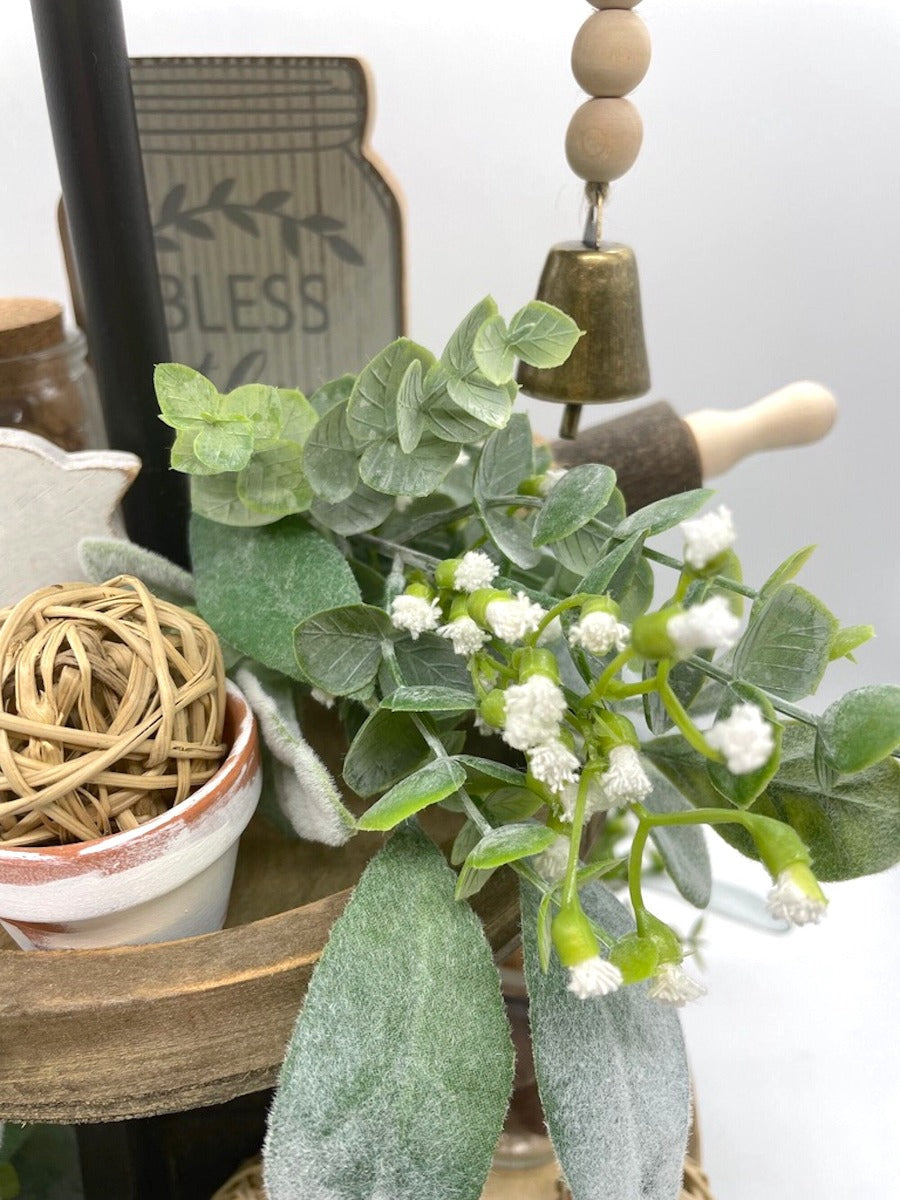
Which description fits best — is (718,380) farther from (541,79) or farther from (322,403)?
(322,403)

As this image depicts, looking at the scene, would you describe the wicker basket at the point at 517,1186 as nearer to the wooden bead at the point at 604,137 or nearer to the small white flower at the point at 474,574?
the small white flower at the point at 474,574

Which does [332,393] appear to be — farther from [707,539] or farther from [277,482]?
[707,539]

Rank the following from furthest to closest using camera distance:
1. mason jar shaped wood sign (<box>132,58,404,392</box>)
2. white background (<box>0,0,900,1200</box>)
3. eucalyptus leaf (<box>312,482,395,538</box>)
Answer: white background (<box>0,0,900,1200</box>)
mason jar shaped wood sign (<box>132,58,404,392</box>)
eucalyptus leaf (<box>312,482,395,538</box>)

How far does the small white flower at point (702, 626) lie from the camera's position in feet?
0.65

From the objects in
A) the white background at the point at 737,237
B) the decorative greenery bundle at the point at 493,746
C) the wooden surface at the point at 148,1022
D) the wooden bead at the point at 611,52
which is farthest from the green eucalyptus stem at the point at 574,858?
the white background at the point at 737,237

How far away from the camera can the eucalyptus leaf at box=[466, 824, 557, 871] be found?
267 mm

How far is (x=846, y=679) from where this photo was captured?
81 centimetres

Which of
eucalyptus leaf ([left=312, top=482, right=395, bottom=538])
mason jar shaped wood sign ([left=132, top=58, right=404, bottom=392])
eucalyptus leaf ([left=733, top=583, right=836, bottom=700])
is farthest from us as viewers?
mason jar shaped wood sign ([left=132, top=58, right=404, bottom=392])

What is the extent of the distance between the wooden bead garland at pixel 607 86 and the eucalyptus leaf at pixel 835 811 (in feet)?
0.94

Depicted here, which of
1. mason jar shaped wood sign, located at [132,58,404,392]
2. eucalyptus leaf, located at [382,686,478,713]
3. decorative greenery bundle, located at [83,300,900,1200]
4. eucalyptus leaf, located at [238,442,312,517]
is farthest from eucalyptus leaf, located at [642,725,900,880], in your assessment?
mason jar shaped wood sign, located at [132,58,404,392]

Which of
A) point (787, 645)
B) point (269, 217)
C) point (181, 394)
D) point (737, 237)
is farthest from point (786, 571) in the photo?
point (737, 237)

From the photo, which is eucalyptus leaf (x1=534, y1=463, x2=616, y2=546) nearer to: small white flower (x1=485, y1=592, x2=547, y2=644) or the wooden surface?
small white flower (x1=485, y1=592, x2=547, y2=644)

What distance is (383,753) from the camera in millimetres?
350

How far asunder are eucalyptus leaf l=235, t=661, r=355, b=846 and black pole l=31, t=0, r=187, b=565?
4.6 inches
